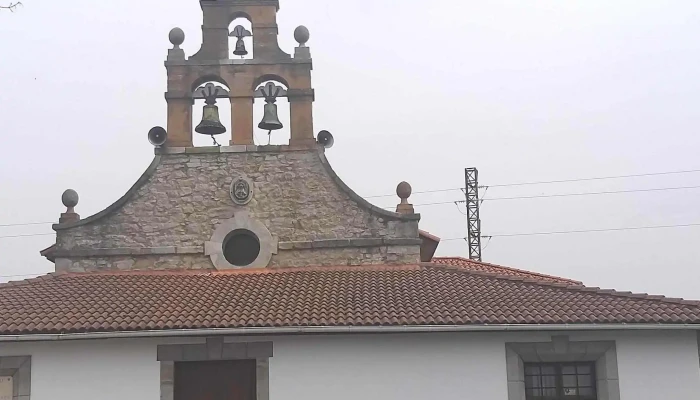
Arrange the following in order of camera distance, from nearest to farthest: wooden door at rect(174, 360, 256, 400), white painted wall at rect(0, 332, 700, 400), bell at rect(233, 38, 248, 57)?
1. white painted wall at rect(0, 332, 700, 400)
2. wooden door at rect(174, 360, 256, 400)
3. bell at rect(233, 38, 248, 57)

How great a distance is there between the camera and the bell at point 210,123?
14.3 m

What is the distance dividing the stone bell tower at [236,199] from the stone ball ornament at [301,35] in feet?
0.14

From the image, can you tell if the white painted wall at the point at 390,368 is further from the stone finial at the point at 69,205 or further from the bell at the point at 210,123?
the stone finial at the point at 69,205

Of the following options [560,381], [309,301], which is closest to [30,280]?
[309,301]

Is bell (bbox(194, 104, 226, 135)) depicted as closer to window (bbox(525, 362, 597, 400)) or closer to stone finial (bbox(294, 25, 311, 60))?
stone finial (bbox(294, 25, 311, 60))

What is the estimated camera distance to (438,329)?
10906mm

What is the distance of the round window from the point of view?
13.9 metres

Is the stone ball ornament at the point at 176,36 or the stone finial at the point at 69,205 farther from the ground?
the stone ball ornament at the point at 176,36

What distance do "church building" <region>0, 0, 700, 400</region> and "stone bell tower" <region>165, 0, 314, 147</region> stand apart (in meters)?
0.55

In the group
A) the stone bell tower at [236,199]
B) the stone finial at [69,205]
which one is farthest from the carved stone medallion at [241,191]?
the stone finial at [69,205]

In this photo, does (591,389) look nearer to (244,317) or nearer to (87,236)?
(244,317)

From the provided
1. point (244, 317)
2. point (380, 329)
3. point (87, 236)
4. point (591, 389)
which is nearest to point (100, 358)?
point (244, 317)

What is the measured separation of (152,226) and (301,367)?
4.16 meters

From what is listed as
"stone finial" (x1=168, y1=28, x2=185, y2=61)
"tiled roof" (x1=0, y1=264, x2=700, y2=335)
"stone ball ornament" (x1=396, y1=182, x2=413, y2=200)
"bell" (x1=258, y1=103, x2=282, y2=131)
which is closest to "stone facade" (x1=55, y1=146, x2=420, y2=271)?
"tiled roof" (x1=0, y1=264, x2=700, y2=335)
